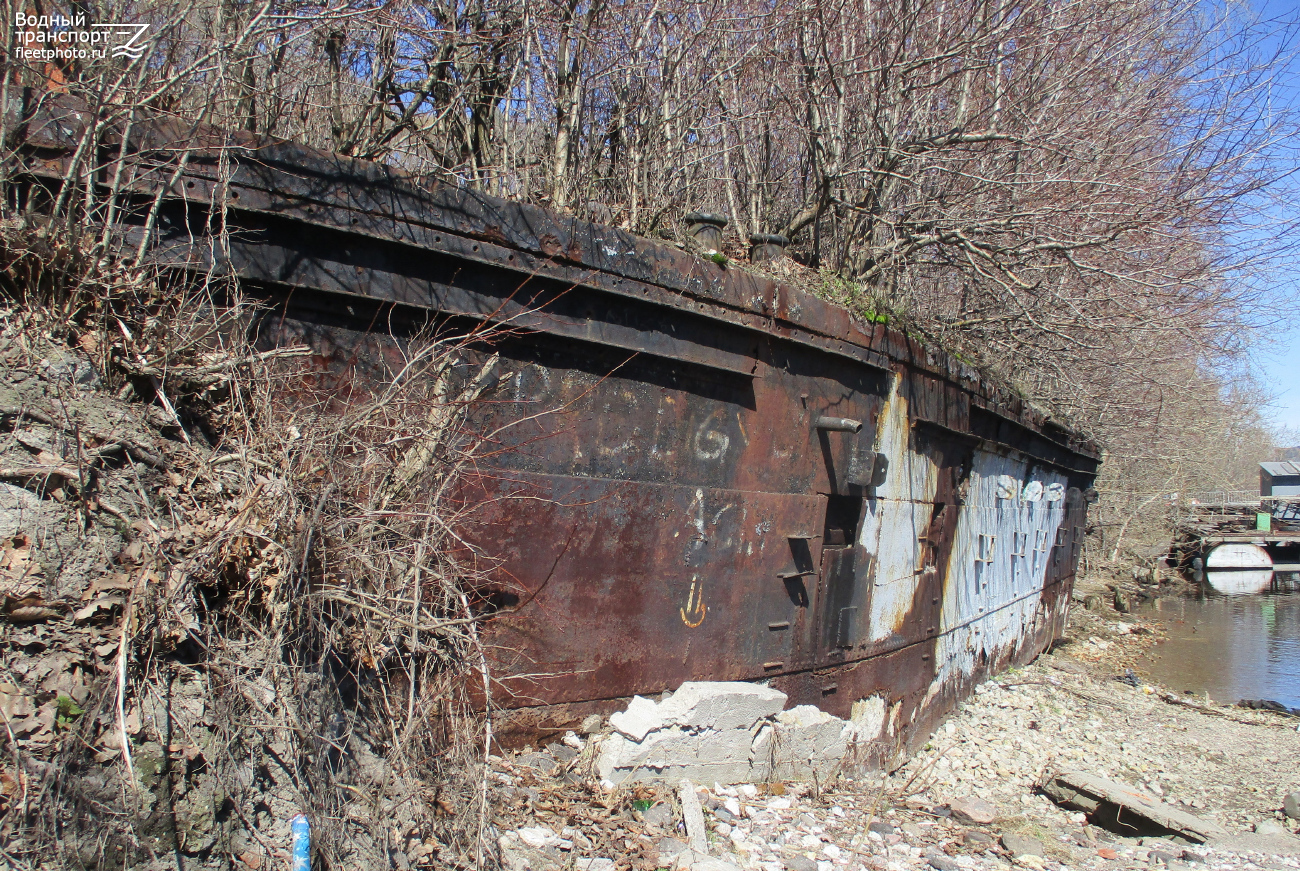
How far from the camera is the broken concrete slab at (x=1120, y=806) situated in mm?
5895

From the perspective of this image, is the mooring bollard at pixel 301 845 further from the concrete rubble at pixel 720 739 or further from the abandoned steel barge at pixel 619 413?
the concrete rubble at pixel 720 739

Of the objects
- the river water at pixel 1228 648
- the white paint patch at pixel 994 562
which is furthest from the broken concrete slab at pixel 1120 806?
the river water at pixel 1228 648

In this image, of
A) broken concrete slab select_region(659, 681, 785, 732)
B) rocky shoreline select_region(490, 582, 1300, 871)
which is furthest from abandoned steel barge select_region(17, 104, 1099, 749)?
rocky shoreline select_region(490, 582, 1300, 871)

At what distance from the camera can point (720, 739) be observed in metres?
4.26

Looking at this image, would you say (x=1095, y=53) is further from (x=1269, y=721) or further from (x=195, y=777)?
(x=195, y=777)

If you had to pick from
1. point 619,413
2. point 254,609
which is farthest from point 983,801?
point 254,609

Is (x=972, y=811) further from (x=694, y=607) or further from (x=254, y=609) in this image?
(x=254, y=609)

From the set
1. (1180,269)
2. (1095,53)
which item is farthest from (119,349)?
(1180,269)

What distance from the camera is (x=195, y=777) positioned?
92.4 inches

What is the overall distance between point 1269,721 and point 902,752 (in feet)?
21.4

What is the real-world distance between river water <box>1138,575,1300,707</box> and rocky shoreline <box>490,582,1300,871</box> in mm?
1982

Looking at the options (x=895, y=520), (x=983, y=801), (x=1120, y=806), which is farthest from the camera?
(x=895, y=520)

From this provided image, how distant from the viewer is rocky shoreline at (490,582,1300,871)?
349 centimetres

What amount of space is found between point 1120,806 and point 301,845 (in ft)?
19.9
